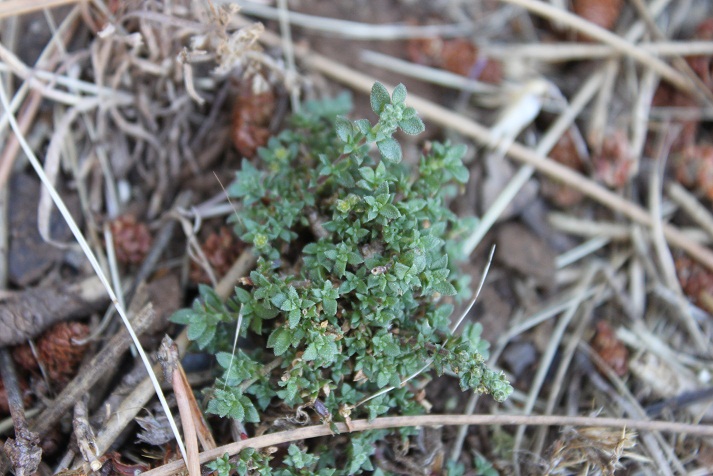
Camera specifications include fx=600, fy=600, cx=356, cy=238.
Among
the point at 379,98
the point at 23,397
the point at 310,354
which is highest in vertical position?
the point at 379,98

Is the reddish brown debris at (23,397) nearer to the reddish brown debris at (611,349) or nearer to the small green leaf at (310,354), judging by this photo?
the small green leaf at (310,354)

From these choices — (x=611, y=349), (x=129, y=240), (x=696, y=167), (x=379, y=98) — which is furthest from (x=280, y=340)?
(x=696, y=167)

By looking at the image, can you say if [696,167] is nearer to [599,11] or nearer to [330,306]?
[599,11]

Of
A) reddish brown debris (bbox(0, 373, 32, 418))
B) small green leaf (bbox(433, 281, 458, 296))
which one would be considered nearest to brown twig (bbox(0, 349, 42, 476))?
reddish brown debris (bbox(0, 373, 32, 418))

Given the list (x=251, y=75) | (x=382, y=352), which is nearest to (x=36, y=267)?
(x=251, y=75)

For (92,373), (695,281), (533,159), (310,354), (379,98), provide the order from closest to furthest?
(310,354)
(379,98)
(92,373)
(695,281)
(533,159)

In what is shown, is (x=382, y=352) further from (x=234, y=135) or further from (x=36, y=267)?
(x=36, y=267)

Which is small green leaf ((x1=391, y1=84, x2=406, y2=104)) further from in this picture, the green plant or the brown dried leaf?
the brown dried leaf
